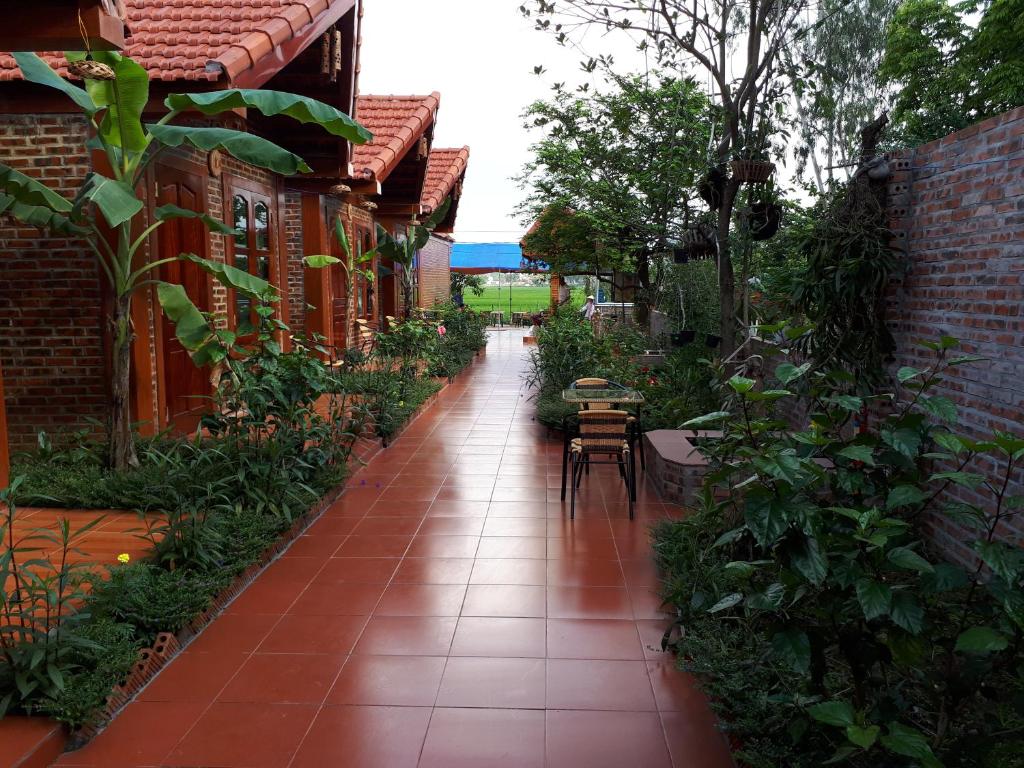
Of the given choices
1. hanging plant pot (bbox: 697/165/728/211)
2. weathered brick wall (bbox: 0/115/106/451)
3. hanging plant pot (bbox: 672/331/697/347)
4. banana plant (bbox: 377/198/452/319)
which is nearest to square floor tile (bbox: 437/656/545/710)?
weathered brick wall (bbox: 0/115/106/451)

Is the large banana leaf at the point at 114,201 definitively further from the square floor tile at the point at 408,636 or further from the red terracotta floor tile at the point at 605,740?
the red terracotta floor tile at the point at 605,740

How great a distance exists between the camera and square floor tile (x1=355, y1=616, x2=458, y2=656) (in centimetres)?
386

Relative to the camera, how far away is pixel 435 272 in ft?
78.4

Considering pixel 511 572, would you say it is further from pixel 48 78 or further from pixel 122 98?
pixel 48 78

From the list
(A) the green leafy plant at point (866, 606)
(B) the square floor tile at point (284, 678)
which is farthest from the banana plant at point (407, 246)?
(A) the green leafy plant at point (866, 606)

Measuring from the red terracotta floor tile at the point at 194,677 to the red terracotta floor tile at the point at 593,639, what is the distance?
4.93 ft

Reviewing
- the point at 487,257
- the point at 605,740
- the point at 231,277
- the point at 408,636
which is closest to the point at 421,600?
the point at 408,636

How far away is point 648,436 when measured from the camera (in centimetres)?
737

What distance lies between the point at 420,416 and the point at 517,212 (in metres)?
11.9

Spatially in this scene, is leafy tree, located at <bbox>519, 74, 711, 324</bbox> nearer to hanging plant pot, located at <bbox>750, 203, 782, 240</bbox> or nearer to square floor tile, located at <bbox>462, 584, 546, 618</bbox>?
hanging plant pot, located at <bbox>750, 203, 782, 240</bbox>

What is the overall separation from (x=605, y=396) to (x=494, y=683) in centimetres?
398

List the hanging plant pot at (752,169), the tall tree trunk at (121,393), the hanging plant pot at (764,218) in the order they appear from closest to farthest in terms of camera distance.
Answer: the tall tree trunk at (121,393)
the hanging plant pot at (752,169)
the hanging plant pot at (764,218)

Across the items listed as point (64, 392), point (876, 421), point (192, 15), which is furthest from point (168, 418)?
point (876, 421)

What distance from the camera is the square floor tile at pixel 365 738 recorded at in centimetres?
296
